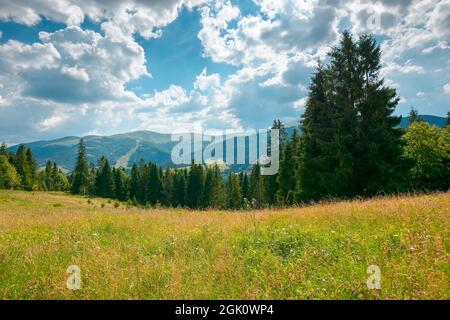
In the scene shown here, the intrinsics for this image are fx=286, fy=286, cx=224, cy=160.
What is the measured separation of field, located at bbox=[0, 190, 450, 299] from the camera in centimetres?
456

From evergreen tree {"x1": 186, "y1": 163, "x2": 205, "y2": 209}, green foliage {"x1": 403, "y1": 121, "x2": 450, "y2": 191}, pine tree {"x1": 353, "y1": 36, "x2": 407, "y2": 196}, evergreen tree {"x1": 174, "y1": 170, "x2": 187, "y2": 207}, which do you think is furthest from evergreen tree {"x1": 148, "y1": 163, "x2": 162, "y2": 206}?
pine tree {"x1": 353, "y1": 36, "x2": 407, "y2": 196}

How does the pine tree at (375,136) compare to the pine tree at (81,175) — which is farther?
the pine tree at (81,175)

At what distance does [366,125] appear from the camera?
2162 cm

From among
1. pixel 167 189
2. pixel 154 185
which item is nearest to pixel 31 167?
pixel 154 185

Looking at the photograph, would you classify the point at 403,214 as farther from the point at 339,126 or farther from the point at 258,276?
the point at 339,126

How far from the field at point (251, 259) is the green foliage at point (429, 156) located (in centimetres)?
3513

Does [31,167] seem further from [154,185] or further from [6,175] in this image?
[154,185]

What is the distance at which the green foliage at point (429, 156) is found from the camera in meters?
37.1

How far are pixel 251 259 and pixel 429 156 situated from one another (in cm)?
4196

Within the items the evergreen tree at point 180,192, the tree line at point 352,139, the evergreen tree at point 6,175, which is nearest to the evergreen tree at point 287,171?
the tree line at point 352,139

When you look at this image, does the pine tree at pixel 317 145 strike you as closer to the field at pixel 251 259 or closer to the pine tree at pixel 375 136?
the pine tree at pixel 375 136

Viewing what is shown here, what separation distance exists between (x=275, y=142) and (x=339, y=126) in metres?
24.3

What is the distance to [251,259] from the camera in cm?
589

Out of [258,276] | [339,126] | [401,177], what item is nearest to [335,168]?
[339,126]
